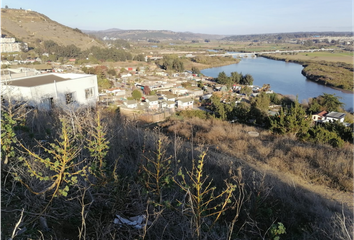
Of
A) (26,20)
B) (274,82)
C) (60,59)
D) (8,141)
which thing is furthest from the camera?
(26,20)

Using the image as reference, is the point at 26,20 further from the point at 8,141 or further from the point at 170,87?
the point at 8,141

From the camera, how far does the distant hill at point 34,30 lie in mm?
37922

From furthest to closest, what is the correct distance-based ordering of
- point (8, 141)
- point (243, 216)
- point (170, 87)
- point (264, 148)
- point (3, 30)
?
point (3, 30)
point (170, 87)
point (264, 148)
point (243, 216)
point (8, 141)

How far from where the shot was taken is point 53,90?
6.83m

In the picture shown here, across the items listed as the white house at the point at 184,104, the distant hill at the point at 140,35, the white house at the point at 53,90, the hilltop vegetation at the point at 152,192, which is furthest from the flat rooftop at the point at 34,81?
the distant hill at the point at 140,35

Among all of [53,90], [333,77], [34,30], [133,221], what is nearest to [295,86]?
[333,77]

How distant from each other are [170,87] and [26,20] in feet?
110

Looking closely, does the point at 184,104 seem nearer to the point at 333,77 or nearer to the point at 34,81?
the point at 34,81

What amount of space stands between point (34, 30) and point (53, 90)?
41.8 meters

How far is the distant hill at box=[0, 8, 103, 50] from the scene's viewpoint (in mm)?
37922

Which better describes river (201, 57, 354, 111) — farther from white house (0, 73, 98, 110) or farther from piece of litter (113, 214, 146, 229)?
piece of litter (113, 214, 146, 229)

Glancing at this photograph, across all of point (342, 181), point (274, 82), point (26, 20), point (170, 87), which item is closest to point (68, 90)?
point (342, 181)

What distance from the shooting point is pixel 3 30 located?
36812mm

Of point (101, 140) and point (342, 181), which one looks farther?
point (342, 181)
